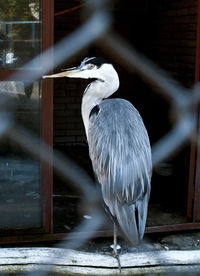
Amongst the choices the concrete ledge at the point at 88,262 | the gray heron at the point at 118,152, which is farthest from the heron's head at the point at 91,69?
the concrete ledge at the point at 88,262

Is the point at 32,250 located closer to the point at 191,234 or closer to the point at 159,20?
the point at 191,234

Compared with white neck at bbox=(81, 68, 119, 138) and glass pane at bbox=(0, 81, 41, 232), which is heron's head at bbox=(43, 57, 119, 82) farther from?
glass pane at bbox=(0, 81, 41, 232)

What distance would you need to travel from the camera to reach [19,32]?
1717 mm

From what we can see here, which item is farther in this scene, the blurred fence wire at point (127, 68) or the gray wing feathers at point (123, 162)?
the blurred fence wire at point (127, 68)

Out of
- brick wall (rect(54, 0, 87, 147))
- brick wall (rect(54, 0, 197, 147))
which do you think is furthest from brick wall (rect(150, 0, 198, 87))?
brick wall (rect(54, 0, 87, 147))

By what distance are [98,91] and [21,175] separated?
478mm

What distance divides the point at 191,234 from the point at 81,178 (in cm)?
77

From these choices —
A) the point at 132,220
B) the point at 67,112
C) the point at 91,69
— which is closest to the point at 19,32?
the point at 91,69

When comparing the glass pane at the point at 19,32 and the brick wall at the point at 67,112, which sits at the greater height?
the glass pane at the point at 19,32

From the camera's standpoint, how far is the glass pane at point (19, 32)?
5.60 ft

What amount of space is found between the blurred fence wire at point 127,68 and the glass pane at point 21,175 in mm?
29

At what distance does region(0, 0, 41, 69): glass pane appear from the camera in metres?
1.71

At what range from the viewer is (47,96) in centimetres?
181

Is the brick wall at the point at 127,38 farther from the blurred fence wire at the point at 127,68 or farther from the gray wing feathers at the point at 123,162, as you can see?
the gray wing feathers at the point at 123,162
